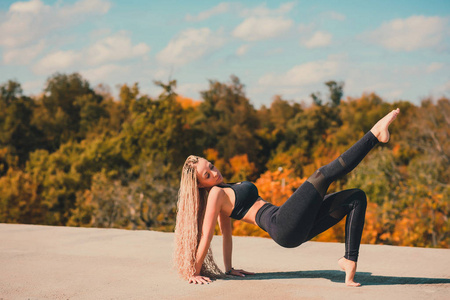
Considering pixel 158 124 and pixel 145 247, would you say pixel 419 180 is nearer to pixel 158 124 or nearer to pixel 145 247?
pixel 145 247

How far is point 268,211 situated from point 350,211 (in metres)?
0.50

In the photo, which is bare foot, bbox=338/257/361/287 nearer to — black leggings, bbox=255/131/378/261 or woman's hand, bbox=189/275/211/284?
black leggings, bbox=255/131/378/261

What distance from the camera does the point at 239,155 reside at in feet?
105

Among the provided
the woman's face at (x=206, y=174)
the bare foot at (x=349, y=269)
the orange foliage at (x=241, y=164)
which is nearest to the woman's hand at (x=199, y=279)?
the woman's face at (x=206, y=174)

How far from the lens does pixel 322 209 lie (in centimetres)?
291

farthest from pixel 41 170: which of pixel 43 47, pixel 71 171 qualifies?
pixel 43 47

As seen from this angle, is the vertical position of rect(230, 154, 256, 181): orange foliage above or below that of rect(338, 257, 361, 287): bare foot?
above

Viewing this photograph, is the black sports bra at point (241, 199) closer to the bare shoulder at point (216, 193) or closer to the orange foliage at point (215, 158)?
the bare shoulder at point (216, 193)

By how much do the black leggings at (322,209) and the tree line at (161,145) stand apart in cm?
933

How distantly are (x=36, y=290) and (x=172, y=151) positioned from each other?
984 inches

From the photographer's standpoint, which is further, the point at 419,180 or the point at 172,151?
the point at 172,151

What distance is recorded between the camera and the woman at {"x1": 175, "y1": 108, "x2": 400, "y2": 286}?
8.88 ft

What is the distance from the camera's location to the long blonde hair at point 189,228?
3.04 meters

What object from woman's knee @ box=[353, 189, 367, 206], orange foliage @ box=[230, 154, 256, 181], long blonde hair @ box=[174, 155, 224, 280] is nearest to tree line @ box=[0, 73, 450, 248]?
orange foliage @ box=[230, 154, 256, 181]
